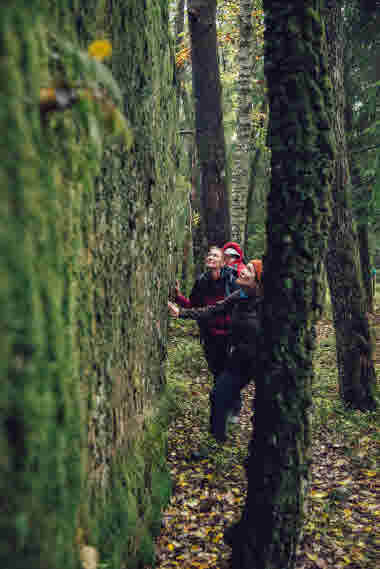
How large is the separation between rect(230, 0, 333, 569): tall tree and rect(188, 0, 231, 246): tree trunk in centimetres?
468

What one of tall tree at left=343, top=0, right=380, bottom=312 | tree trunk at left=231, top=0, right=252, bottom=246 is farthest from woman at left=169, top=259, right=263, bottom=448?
tall tree at left=343, top=0, right=380, bottom=312

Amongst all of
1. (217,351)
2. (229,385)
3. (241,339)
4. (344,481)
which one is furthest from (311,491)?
(217,351)

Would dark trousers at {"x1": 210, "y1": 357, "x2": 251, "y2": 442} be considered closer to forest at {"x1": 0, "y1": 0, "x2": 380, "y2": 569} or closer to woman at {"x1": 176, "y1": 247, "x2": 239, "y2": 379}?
forest at {"x1": 0, "y1": 0, "x2": 380, "y2": 569}

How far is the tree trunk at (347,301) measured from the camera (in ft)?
19.7

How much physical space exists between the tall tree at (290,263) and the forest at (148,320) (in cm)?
1

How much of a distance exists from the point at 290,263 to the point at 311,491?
2915 mm

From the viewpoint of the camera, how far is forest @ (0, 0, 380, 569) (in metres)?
1.33

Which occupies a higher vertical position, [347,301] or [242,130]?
[242,130]

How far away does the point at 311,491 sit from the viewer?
4.32m

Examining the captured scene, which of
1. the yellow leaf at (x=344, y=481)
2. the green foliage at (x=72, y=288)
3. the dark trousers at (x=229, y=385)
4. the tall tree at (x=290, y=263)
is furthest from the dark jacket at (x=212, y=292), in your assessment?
the tall tree at (x=290, y=263)

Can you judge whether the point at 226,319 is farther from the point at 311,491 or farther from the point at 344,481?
the point at 344,481

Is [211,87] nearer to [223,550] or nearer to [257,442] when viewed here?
[257,442]

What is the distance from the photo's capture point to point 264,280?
2840mm

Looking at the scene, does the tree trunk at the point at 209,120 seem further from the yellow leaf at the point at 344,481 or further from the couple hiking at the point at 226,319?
the yellow leaf at the point at 344,481
